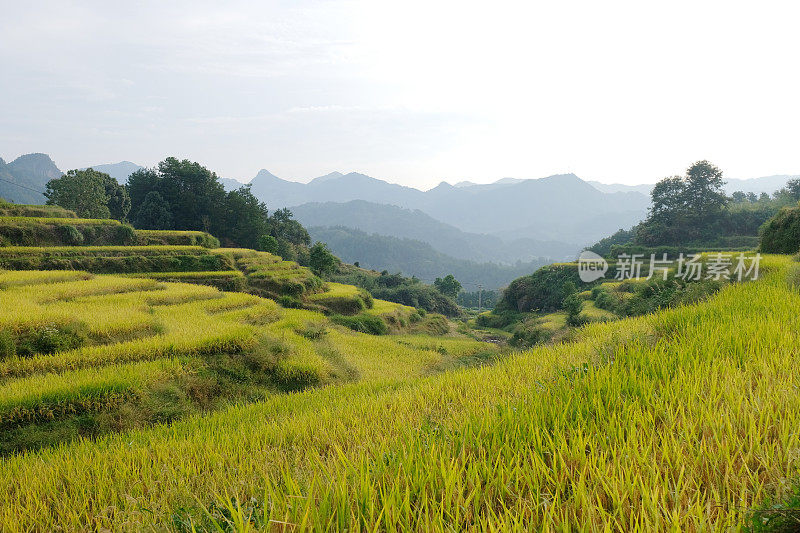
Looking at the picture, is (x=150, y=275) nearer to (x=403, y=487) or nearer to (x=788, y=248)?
(x=403, y=487)

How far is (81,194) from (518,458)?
1769 inches

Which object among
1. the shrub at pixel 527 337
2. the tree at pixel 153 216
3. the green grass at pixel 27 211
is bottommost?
the shrub at pixel 527 337

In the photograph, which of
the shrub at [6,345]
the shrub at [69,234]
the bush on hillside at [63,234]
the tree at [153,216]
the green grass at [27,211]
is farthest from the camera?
the tree at [153,216]

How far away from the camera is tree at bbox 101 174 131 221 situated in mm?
42906

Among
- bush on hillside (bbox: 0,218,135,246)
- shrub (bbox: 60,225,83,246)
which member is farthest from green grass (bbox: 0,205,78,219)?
shrub (bbox: 60,225,83,246)

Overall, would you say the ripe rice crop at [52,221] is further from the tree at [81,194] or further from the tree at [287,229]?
the tree at [287,229]

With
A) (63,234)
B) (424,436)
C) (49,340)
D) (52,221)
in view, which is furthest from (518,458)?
(52,221)

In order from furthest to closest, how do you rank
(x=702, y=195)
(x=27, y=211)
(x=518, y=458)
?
(x=702, y=195) → (x=27, y=211) → (x=518, y=458)

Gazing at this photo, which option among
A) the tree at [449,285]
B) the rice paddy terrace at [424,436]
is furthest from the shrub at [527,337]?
the tree at [449,285]

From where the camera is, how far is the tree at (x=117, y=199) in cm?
4291

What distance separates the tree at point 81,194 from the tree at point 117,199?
25.3 ft

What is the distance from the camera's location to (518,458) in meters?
1.54

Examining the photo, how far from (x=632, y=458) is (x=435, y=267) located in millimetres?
188990

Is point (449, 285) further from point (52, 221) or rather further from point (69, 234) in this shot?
point (52, 221)
